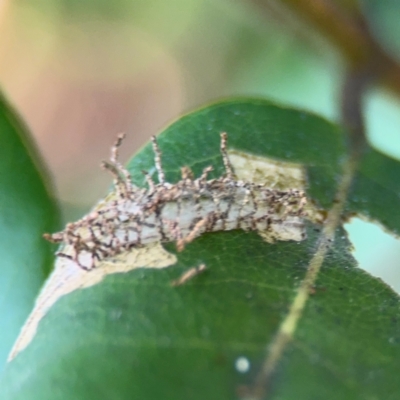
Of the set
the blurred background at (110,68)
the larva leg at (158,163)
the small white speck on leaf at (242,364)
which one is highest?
the blurred background at (110,68)

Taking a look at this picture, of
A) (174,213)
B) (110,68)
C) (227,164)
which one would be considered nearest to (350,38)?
(227,164)

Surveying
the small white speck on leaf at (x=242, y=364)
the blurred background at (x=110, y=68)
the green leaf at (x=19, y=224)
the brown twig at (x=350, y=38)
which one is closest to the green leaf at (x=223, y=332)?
the small white speck on leaf at (x=242, y=364)

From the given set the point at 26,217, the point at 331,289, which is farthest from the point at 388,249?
the point at 26,217

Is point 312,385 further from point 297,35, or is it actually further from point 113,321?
point 297,35

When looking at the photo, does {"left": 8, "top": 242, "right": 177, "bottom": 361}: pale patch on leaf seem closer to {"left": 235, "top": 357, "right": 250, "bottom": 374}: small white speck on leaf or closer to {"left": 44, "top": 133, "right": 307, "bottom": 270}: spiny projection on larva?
{"left": 44, "top": 133, "right": 307, "bottom": 270}: spiny projection on larva

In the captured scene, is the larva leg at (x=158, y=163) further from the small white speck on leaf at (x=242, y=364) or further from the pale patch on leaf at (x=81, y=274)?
the small white speck on leaf at (x=242, y=364)

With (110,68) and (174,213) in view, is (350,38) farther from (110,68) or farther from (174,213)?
(110,68)

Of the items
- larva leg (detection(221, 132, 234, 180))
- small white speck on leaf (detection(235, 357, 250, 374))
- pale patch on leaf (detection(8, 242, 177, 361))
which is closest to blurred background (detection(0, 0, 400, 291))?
larva leg (detection(221, 132, 234, 180))
